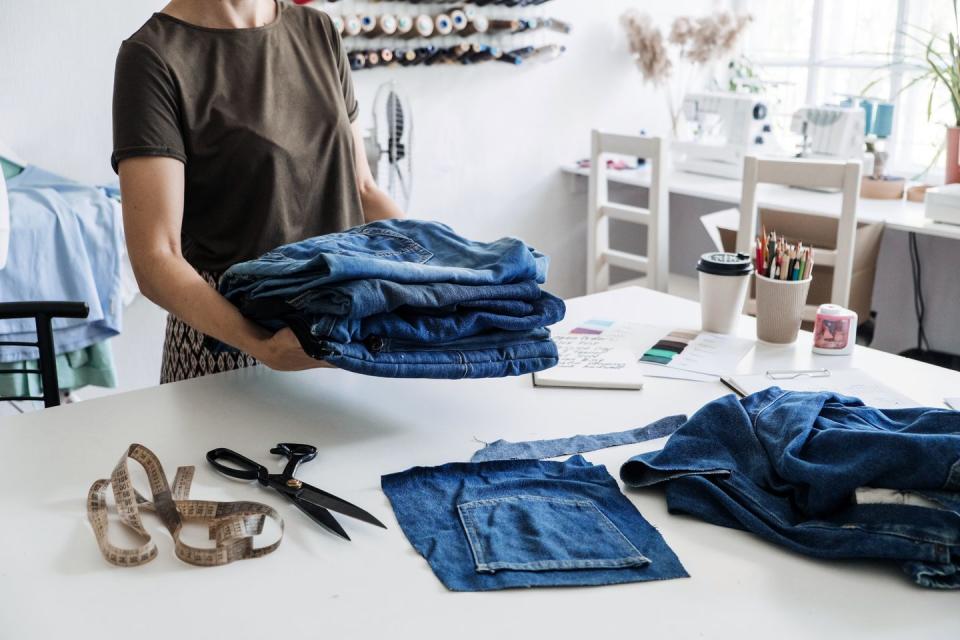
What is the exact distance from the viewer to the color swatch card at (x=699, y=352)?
4.76 ft

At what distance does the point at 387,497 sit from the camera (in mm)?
1058

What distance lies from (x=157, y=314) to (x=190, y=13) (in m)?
1.68

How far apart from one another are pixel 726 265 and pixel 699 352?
0.18 metres

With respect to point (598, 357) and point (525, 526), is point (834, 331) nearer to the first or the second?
point (598, 357)

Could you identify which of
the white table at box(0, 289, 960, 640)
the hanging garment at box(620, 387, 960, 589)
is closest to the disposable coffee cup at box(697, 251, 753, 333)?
the white table at box(0, 289, 960, 640)

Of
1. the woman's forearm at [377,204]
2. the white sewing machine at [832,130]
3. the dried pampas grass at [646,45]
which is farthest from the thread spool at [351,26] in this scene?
the woman's forearm at [377,204]

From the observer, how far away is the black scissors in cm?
98

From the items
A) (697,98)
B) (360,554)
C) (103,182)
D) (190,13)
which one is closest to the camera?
(360,554)

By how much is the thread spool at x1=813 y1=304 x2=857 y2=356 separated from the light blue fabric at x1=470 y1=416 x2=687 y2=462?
40 centimetres

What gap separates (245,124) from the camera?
1.49 metres

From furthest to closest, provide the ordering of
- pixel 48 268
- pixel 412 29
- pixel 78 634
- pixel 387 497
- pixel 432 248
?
1. pixel 412 29
2. pixel 48 268
3. pixel 432 248
4. pixel 387 497
5. pixel 78 634

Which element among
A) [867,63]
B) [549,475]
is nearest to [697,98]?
[867,63]

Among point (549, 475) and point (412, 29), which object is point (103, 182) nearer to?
point (412, 29)

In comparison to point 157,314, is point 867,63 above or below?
above
